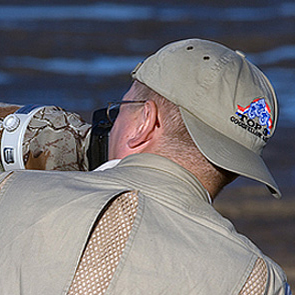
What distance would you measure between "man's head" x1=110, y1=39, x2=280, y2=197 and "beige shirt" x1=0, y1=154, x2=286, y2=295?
12cm

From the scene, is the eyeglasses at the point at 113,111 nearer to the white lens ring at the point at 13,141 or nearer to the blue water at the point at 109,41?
the white lens ring at the point at 13,141

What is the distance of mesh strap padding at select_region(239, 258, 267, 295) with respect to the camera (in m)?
0.79

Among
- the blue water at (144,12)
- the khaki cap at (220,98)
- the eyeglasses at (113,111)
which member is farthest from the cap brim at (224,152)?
the blue water at (144,12)

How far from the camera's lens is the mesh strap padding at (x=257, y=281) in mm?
785

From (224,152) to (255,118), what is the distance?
0.26ft

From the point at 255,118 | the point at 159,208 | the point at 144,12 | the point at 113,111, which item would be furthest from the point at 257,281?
the point at 144,12

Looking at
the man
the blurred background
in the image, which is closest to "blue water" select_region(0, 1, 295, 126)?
the blurred background

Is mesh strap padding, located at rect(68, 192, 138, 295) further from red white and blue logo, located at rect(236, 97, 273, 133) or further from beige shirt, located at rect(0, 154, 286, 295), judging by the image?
red white and blue logo, located at rect(236, 97, 273, 133)

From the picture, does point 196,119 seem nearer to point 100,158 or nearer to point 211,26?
point 100,158

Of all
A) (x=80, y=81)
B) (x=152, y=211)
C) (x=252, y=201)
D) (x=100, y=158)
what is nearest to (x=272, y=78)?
(x=252, y=201)

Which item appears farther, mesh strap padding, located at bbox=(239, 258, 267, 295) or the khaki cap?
the khaki cap

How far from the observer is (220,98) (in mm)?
920

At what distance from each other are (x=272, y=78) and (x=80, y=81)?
0.89 m

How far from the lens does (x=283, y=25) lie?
121 inches
